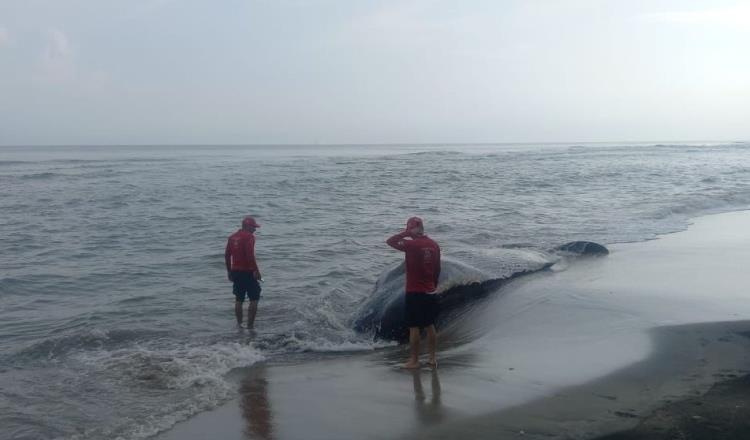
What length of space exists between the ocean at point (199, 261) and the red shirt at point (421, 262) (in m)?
1.65

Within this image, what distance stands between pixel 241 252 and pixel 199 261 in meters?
5.54

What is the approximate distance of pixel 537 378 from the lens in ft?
22.8

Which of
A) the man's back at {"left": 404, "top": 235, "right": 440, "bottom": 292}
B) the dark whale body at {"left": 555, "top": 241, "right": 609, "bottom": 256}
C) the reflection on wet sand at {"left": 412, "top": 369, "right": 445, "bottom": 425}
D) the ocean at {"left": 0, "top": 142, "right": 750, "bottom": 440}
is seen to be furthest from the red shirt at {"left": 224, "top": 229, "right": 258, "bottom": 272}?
the dark whale body at {"left": 555, "top": 241, "right": 609, "bottom": 256}

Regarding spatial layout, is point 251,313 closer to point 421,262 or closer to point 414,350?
point 414,350

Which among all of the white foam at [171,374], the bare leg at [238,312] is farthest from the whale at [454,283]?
the white foam at [171,374]

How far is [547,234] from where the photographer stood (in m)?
18.5

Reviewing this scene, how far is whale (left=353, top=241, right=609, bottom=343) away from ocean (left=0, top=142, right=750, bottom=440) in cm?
19

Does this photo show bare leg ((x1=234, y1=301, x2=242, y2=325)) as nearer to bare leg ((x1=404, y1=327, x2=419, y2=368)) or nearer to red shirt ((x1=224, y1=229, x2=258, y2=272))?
red shirt ((x1=224, y1=229, x2=258, y2=272))

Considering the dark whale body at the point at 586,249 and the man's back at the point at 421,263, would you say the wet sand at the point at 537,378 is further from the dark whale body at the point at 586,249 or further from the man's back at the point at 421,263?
the dark whale body at the point at 586,249

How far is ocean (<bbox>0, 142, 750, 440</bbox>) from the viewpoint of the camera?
24.3 feet

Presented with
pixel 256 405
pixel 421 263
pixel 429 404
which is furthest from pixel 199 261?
pixel 429 404

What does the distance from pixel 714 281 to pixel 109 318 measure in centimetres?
1000

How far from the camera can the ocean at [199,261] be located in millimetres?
7418

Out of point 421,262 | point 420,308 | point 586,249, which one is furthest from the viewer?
point 586,249
